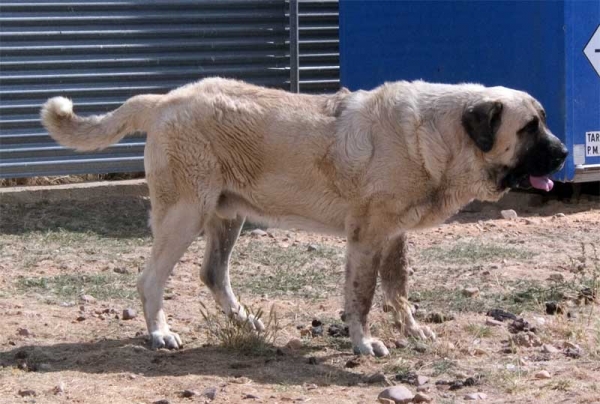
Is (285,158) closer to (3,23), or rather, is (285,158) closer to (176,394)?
(176,394)

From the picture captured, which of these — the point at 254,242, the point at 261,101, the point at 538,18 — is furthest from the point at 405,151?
the point at 538,18

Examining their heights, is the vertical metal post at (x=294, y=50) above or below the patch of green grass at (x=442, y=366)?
above

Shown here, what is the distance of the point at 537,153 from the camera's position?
6359 mm

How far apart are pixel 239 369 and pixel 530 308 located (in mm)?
2276

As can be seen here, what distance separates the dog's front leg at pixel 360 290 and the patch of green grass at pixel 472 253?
8.20 feet

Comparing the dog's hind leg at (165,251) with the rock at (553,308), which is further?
the rock at (553,308)

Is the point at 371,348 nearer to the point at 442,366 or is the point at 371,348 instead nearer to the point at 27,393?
the point at 442,366

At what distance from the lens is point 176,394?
5570 millimetres

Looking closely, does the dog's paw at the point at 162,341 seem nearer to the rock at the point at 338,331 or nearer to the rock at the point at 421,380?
the rock at the point at 338,331

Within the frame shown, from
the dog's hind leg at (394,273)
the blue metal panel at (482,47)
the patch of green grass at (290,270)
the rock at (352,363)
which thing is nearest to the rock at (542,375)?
the rock at (352,363)

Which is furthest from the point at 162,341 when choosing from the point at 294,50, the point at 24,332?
the point at 294,50

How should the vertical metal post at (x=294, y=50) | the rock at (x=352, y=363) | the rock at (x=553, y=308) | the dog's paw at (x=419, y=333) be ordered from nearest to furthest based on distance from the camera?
the rock at (x=352, y=363) < the dog's paw at (x=419, y=333) < the rock at (x=553, y=308) < the vertical metal post at (x=294, y=50)

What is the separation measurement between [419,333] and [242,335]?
108 centimetres

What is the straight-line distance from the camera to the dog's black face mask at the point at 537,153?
250 inches
